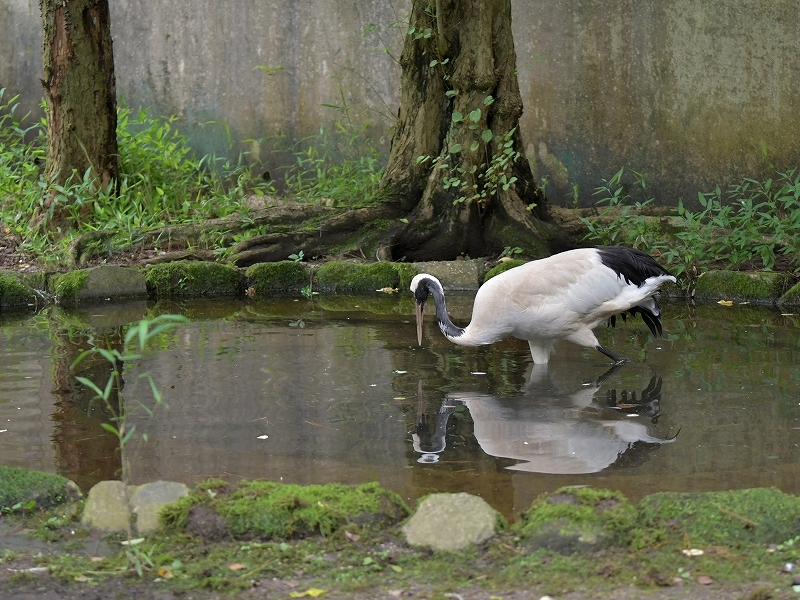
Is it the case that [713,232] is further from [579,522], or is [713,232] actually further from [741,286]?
[579,522]

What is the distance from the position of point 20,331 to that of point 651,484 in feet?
17.0

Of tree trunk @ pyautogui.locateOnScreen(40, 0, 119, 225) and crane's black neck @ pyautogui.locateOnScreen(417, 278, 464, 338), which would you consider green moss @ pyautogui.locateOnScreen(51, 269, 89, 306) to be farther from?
crane's black neck @ pyautogui.locateOnScreen(417, 278, 464, 338)

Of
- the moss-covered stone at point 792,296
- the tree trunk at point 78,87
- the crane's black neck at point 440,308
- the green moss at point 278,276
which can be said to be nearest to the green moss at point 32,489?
the crane's black neck at point 440,308

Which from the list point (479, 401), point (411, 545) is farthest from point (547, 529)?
point (479, 401)

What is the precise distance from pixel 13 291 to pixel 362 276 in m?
2.97

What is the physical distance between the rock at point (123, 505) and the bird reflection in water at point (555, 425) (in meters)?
1.36

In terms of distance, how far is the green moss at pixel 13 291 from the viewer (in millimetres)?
8859

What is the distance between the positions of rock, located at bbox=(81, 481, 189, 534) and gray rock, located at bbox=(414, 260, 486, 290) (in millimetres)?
5785

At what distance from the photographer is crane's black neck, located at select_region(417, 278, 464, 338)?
6.52 m

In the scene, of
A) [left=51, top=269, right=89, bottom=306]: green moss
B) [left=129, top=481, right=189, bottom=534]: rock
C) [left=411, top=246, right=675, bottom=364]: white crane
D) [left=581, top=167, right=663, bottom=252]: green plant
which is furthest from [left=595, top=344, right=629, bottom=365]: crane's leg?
[left=51, top=269, right=89, bottom=306]: green moss

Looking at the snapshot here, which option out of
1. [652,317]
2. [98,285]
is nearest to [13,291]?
[98,285]

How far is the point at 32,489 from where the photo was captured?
3.82 m

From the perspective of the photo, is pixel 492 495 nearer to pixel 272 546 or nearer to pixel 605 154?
pixel 272 546

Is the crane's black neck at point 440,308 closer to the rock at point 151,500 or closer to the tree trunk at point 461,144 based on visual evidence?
the tree trunk at point 461,144
